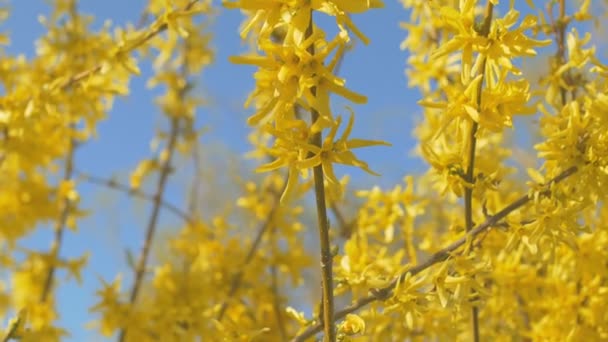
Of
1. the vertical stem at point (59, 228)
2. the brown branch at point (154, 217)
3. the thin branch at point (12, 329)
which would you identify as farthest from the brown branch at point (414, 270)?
the vertical stem at point (59, 228)

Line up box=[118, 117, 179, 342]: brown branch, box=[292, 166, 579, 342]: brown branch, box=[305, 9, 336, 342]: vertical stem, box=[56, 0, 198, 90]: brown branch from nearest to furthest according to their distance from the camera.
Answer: box=[305, 9, 336, 342]: vertical stem → box=[292, 166, 579, 342]: brown branch → box=[56, 0, 198, 90]: brown branch → box=[118, 117, 179, 342]: brown branch

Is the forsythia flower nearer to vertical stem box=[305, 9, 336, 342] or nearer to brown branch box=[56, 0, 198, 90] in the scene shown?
vertical stem box=[305, 9, 336, 342]

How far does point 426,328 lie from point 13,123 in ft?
4.72

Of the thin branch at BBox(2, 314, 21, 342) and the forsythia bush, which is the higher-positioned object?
the forsythia bush

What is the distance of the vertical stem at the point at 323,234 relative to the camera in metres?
0.97

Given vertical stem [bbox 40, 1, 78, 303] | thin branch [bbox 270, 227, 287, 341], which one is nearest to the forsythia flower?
thin branch [bbox 270, 227, 287, 341]

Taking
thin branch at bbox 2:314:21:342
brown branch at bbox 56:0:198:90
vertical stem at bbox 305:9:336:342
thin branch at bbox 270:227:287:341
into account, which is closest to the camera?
vertical stem at bbox 305:9:336:342

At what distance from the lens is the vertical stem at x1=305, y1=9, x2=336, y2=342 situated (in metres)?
0.97

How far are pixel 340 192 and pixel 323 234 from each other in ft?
0.37

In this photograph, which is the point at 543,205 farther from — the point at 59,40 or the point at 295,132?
the point at 59,40

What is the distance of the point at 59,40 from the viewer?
2.96m

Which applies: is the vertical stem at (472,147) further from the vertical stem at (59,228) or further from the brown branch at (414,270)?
the vertical stem at (59,228)

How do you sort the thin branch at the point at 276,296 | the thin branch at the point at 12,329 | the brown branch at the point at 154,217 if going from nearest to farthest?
the thin branch at the point at 12,329 → the thin branch at the point at 276,296 → the brown branch at the point at 154,217

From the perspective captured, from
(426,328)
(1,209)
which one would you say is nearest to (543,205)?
(426,328)
